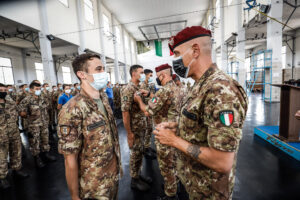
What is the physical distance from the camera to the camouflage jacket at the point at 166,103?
6.11 feet

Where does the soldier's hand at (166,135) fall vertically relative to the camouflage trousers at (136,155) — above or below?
above

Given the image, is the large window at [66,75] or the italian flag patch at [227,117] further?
the large window at [66,75]

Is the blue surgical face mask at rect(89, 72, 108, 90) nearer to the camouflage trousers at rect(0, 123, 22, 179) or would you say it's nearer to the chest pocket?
the camouflage trousers at rect(0, 123, 22, 179)

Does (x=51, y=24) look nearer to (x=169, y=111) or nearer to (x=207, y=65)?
(x=169, y=111)

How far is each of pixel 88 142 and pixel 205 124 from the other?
3.04ft

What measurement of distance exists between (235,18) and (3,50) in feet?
49.7

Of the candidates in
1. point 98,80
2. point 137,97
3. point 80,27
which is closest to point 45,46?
point 80,27

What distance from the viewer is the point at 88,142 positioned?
1.21 metres

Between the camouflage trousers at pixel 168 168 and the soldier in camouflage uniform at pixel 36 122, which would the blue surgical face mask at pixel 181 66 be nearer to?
the camouflage trousers at pixel 168 168

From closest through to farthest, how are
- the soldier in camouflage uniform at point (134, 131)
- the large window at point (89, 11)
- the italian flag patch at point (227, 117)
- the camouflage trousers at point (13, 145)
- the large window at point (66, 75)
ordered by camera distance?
the italian flag patch at point (227, 117)
the soldier in camouflage uniform at point (134, 131)
the camouflage trousers at point (13, 145)
the large window at point (89, 11)
the large window at point (66, 75)

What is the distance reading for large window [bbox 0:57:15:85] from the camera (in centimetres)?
979

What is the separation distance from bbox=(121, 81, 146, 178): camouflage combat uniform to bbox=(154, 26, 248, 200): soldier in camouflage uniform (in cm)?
→ 117

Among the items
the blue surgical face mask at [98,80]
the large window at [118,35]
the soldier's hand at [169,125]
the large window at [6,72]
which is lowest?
the soldier's hand at [169,125]

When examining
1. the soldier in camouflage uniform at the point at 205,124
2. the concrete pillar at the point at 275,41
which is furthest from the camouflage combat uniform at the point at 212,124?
the concrete pillar at the point at 275,41
